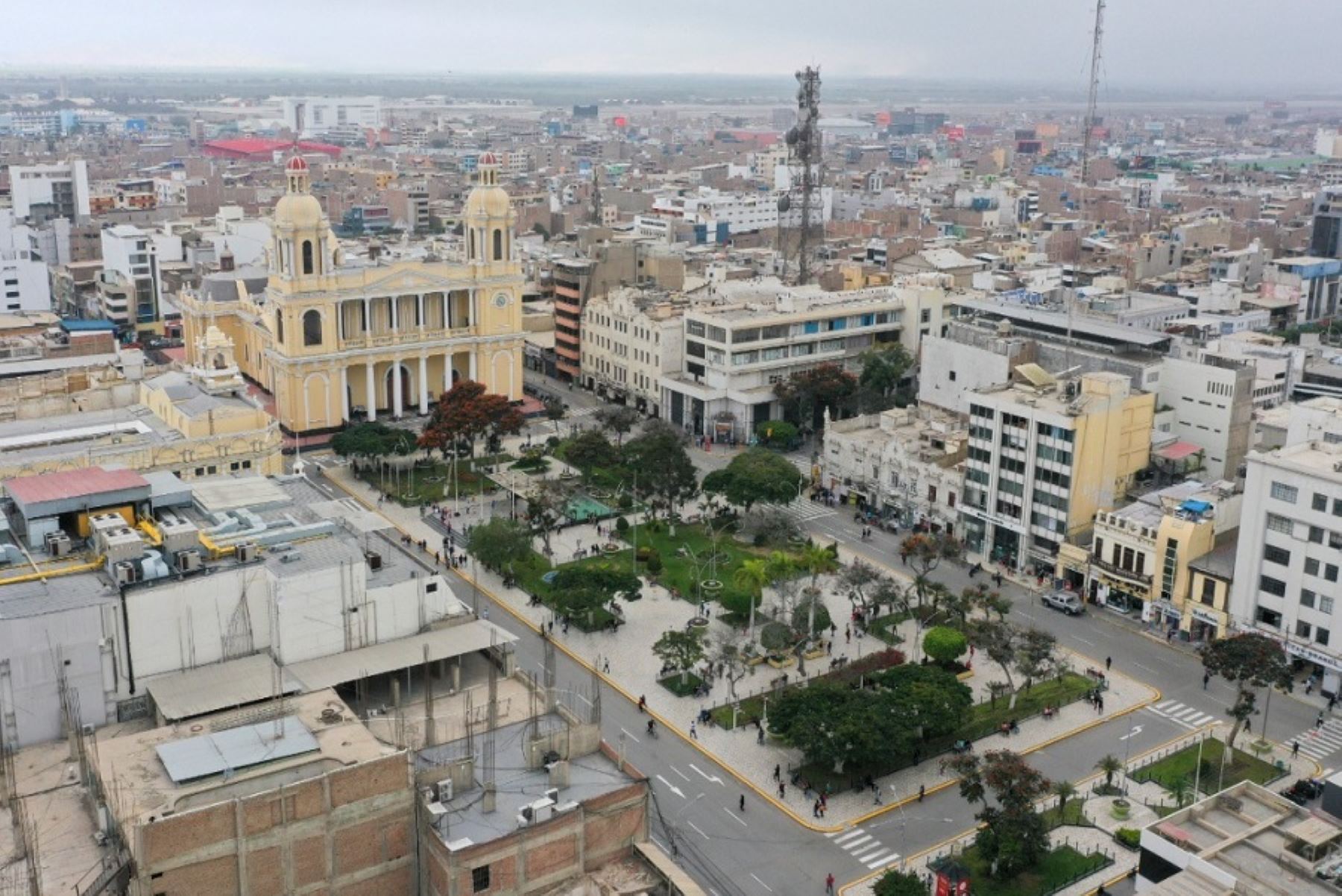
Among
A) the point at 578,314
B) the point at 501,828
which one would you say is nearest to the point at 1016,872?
the point at 501,828

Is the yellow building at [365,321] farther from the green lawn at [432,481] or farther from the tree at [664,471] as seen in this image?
the tree at [664,471]

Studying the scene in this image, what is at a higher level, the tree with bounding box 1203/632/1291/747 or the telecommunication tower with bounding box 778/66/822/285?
the telecommunication tower with bounding box 778/66/822/285

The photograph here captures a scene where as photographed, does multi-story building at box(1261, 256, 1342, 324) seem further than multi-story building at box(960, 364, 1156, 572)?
Yes

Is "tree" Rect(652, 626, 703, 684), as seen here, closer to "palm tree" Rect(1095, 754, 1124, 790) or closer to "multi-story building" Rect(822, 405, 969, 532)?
"palm tree" Rect(1095, 754, 1124, 790)

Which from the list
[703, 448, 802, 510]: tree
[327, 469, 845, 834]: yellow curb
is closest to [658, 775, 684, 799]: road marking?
[327, 469, 845, 834]: yellow curb

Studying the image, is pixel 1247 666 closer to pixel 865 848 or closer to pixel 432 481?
pixel 865 848

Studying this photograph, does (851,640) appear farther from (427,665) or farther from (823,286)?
(823,286)
